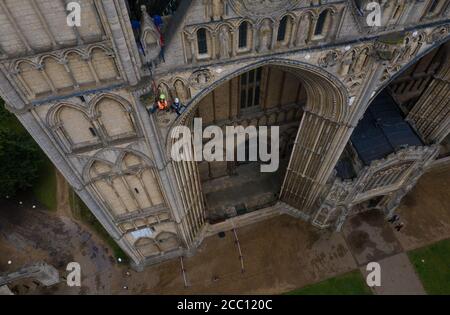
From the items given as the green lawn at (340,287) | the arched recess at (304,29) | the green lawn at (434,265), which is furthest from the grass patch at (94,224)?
the green lawn at (434,265)

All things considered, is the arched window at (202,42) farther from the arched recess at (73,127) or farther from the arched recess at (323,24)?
the arched recess at (73,127)

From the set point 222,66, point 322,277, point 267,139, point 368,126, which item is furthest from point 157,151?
point 322,277

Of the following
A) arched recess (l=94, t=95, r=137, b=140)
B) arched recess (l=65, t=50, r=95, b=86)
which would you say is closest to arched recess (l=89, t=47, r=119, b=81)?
arched recess (l=65, t=50, r=95, b=86)

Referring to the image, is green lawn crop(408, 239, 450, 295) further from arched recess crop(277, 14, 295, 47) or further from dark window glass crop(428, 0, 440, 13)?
arched recess crop(277, 14, 295, 47)

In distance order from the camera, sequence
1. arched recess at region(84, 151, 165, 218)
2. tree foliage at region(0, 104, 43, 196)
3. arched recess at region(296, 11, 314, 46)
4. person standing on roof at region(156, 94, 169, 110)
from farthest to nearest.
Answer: tree foliage at region(0, 104, 43, 196)
arched recess at region(84, 151, 165, 218)
person standing on roof at region(156, 94, 169, 110)
arched recess at region(296, 11, 314, 46)
